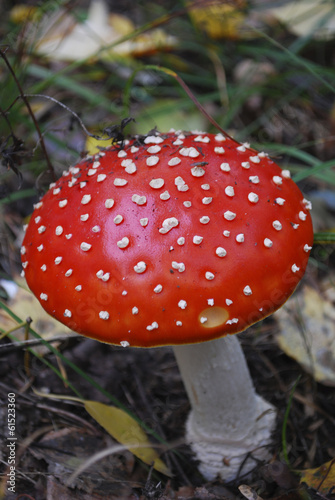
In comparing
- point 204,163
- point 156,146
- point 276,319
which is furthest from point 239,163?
point 276,319

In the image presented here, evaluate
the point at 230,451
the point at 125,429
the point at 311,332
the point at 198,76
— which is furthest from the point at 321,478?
the point at 198,76

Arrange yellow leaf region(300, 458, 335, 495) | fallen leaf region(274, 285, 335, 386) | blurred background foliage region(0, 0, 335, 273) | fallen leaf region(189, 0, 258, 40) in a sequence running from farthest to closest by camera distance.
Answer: fallen leaf region(189, 0, 258, 40), blurred background foliage region(0, 0, 335, 273), fallen leaf region(274, 285, 335, 386), yellow leaf region(300, 458, 335, 495)

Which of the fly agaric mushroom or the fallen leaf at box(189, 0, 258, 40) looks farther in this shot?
the fallen leaf at box(189, 0, 258, 40)

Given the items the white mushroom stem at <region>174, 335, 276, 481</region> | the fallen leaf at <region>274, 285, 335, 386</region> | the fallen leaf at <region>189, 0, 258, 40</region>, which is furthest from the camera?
the fallen leaf at <region>189, 0, 258, 40</region>

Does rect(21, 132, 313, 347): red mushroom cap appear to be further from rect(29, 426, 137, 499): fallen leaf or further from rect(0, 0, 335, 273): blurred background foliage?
rect(0, 0, 335, 273): blurred background foliage

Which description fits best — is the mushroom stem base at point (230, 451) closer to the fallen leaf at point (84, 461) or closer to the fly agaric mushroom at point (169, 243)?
the fallen leaf at point (84, 461)

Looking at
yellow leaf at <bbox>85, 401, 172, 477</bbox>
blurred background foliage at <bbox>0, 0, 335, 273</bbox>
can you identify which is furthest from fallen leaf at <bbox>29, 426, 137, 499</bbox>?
blurred background foliage at <bbox>0, 0, 335, 273</bbox>
